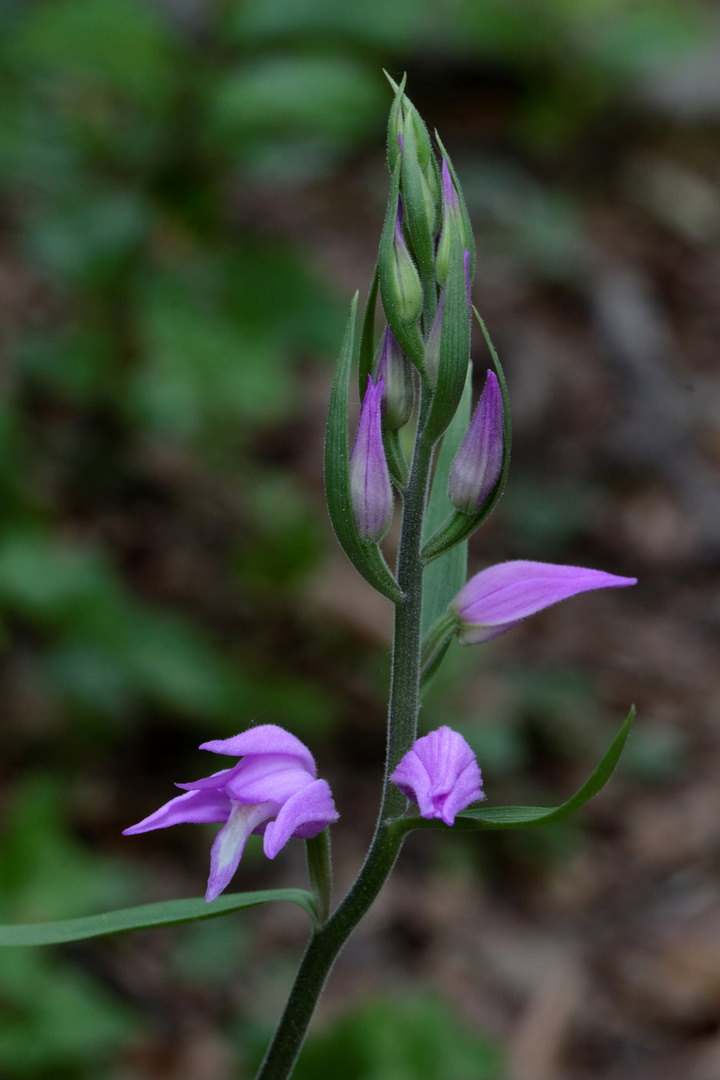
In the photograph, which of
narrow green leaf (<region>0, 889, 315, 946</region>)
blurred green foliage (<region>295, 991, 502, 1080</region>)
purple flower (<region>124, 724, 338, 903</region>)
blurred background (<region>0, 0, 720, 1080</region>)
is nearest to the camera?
purple flower (<region>124, 724, 338, 903</region>)

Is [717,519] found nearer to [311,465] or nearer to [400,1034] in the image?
[311,465]

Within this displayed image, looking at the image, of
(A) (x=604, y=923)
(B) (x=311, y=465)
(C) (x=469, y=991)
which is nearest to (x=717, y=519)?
(B) (x=311, y=465)

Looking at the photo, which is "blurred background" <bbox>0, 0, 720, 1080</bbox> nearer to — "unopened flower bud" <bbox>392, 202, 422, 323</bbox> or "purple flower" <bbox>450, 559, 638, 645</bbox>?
"purple flower" <bbox>450, 559, 638, 645</bbox>

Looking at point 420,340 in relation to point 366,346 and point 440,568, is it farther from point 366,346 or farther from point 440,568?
point 440,568

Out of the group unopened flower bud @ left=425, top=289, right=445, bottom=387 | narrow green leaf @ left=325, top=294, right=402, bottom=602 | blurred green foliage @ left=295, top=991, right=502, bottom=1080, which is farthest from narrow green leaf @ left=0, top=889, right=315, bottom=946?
blurred green foliage @ left=295, top=991, right=502, bottom=1080

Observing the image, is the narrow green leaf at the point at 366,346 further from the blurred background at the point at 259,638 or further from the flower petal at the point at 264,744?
the blurred background at the point at 259,638
